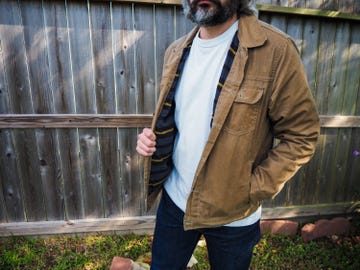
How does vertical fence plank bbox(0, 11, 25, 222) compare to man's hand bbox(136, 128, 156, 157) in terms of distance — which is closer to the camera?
man's hand bbox(136, 128, 156, 157)

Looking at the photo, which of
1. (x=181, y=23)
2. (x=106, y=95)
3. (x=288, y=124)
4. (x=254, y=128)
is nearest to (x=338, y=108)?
(x=181, y=23)

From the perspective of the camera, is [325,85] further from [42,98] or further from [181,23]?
[42,98]

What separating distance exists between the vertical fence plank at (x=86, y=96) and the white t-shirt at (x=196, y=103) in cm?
132

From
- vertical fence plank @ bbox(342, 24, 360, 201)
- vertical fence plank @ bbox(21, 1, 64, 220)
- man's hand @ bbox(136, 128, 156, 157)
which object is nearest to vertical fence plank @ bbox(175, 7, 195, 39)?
vertical fence plank @ bbox(21, 1, 64, 220)

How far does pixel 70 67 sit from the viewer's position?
2443 mm

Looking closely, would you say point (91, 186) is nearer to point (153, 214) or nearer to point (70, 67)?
point (153, 214)

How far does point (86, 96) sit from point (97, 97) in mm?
97

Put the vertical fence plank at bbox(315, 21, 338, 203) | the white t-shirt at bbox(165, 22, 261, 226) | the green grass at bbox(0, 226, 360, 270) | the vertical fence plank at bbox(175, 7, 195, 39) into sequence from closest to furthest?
the white t-shirt at bbox(165, 22, 261, 226), the vertical fence plank at bbox(175, 7, 195, 39), the green grass at bbox(0, 226, 360, 270), the vertical fence plank at bbox(315, 21, 338, 203)

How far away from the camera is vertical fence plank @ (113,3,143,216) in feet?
7.86

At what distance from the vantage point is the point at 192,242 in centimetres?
159

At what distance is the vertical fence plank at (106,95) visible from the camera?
237cm

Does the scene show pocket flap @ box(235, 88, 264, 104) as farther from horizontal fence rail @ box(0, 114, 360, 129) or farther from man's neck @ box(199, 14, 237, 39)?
horizontal fence rail @ box(0, 114, 360, 129)

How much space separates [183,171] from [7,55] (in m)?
1.94

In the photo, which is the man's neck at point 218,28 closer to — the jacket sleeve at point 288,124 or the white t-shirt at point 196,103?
the white t-shirt at point 196,103
